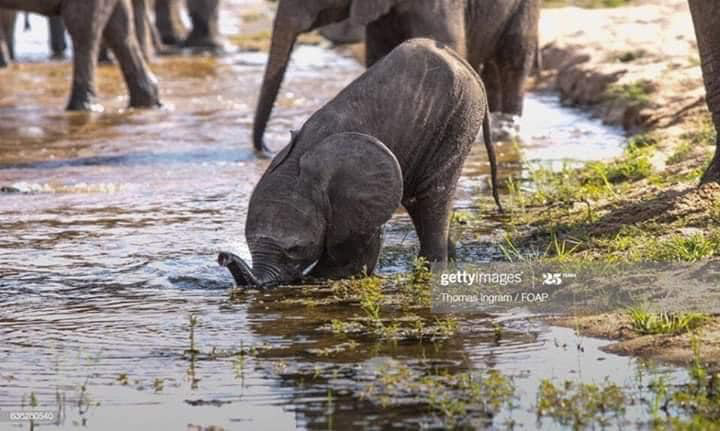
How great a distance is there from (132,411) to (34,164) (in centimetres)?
628

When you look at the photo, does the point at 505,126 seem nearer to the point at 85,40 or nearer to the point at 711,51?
the point at 711,51

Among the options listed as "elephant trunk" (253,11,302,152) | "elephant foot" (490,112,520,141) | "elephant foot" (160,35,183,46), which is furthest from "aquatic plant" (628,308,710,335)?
"elephant foot" (160,35,183,46)

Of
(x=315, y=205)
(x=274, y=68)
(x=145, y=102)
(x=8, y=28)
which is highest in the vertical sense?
(x=315, y=205)

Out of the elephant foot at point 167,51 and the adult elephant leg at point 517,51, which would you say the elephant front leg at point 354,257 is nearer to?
the adult elephant leg at point 517,51

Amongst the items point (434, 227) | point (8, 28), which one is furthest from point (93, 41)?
point (434, 227)

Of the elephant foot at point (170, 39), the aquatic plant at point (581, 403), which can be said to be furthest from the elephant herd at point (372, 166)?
the elephant foot at point (170, 39)

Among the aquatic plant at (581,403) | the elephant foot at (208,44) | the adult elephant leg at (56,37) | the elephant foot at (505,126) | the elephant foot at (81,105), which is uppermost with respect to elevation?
the aquatic plant at (581,403)

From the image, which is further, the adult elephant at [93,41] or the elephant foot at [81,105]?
the elephant foot at [81,105]

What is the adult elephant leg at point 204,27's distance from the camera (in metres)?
20.5

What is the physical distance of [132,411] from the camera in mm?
4984

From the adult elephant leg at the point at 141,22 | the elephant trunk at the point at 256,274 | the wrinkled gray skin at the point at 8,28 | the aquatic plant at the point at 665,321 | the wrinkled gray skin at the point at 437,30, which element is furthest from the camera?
the wrinkled gray skin at the point at 8,28

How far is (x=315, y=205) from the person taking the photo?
6.68 meters

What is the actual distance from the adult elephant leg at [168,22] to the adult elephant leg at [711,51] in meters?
14.2

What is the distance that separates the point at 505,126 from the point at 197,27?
968 cm
